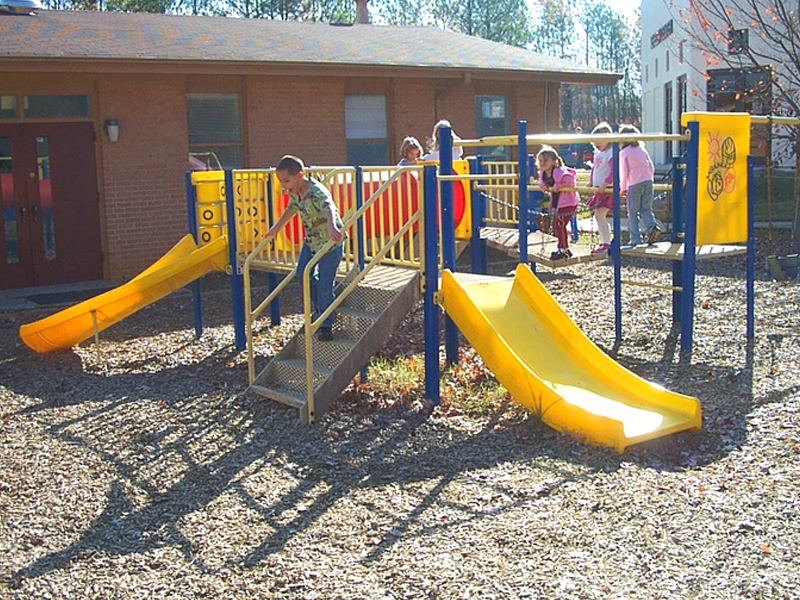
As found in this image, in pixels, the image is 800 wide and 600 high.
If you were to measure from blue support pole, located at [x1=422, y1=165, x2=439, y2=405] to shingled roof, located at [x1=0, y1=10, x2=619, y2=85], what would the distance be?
25.5ft

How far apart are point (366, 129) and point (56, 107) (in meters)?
5.11

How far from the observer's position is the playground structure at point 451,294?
6664 mm

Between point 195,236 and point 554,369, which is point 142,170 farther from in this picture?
point 554,369

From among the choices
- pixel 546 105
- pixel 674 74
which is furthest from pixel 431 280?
pixel 674 74

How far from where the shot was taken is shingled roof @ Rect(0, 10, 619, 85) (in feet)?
45.3

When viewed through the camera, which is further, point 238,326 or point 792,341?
point 238,326

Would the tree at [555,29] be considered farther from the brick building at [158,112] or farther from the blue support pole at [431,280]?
the blue support pole at [431,280]

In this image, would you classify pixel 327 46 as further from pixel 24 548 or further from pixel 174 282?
pixel 24 548

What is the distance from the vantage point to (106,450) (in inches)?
263

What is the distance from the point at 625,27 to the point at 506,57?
6005 centimetres

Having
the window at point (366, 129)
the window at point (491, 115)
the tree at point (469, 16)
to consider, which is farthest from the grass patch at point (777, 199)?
the tree at point (469, 16)

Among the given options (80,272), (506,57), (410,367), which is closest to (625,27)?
(506,57)

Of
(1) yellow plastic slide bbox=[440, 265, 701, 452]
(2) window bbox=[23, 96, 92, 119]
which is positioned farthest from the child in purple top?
(2) window bbox=[23, 96, 92, 119]

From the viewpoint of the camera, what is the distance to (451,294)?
23.5 feet
